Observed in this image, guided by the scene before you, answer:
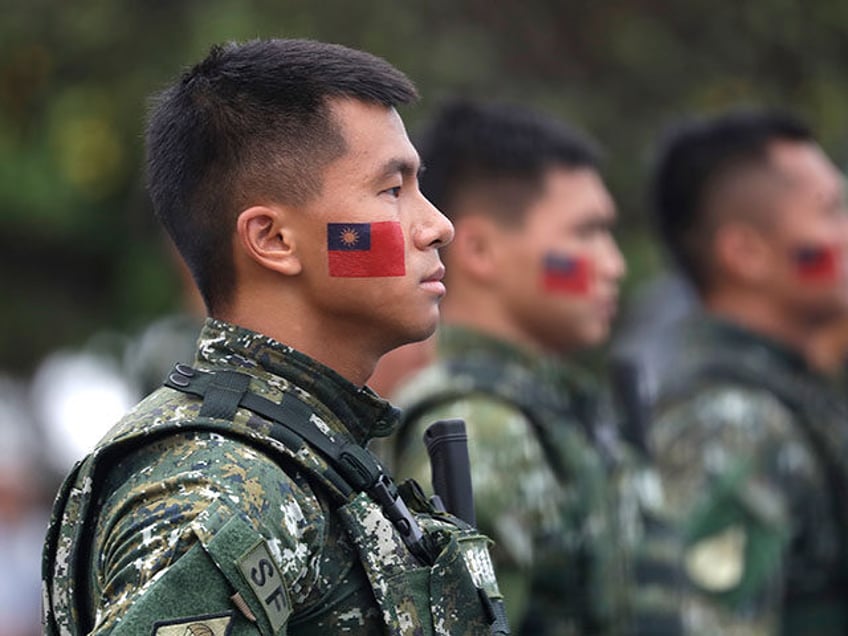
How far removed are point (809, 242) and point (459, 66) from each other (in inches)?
125

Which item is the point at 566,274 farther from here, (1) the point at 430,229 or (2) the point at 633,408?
(1) the point at 430,229

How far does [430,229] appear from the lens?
119 inches

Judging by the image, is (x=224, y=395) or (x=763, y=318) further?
(x=763, y=318)

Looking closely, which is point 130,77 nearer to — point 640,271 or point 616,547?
point 640,271

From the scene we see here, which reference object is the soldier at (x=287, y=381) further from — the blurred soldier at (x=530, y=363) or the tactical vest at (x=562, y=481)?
the tactical vest at (x=562, y=481)

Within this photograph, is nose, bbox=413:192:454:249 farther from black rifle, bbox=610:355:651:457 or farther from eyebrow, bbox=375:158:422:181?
black rifle, bbox=610:355:651:457

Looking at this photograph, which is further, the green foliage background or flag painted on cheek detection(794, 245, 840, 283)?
the green foliage background

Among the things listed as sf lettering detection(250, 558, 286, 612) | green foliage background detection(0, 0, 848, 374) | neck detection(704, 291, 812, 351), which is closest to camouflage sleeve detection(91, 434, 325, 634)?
sf lettering detection(250, 558, 286, 612)

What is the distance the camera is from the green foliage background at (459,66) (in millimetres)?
9719

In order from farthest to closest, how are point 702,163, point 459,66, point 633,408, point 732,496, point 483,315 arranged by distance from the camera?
1. point 459,66
2. point 702,163
3. point 732,496
4. point 633,408
5. point 483,315

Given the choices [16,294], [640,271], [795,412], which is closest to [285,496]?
[795,412]

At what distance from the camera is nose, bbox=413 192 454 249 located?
302 centimetres

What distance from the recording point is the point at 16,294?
11.4m

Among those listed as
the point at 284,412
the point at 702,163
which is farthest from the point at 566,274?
the point at 284,412
